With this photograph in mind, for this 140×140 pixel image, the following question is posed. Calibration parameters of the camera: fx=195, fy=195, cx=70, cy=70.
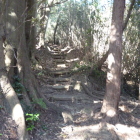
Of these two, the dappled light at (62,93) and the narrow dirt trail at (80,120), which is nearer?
the dappled light at (62,93)

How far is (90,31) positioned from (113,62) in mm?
5071

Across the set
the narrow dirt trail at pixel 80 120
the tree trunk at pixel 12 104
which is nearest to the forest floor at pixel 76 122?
the narrow dirt trail at pixel 80 120

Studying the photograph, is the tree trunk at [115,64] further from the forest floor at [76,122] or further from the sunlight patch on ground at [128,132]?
the forest floor at [76,122]

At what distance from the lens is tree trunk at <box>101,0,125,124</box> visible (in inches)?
201

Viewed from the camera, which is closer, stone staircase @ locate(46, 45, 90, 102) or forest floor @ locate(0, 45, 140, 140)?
forest floor @ locate(0, 45, 140, 140)

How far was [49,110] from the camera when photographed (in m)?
5.88

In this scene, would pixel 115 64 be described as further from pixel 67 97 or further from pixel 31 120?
pixel 67 97

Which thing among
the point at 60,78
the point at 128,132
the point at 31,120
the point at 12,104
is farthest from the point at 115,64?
the point at 60,78

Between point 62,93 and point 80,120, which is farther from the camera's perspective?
point 62,93

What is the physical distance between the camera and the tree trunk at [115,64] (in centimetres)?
511

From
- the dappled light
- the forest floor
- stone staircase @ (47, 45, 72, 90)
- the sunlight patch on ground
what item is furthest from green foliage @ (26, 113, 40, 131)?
stone staircase @ (47, 45, 72, 90)

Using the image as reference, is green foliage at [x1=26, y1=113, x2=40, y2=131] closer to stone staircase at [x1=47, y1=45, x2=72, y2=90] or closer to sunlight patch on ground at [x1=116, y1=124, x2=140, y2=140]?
sunlight patch on ground at [x1=116, y1=124, x2=140, y2=140]

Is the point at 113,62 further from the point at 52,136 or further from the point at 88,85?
the point at 88,85

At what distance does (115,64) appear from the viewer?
16.8 feet
